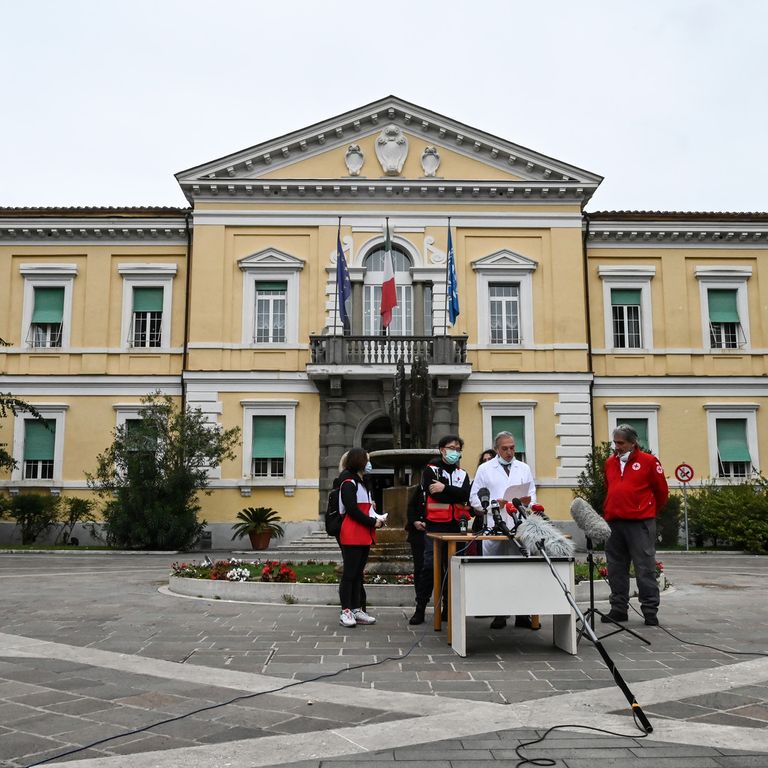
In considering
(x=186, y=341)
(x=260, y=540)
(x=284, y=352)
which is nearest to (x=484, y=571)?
(x=260, y=540)

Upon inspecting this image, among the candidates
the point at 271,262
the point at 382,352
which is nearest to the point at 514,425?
the point at 382,352

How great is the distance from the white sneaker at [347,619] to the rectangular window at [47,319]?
68.9 ft

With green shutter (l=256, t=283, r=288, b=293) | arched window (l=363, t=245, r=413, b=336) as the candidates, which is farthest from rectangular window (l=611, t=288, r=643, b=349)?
green shutter (l=256, t=283, r=288, b=293)

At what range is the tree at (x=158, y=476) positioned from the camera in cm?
2227

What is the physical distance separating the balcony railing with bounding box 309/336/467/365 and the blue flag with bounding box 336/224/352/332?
72 cm

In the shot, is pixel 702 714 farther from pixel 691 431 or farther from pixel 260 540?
pixel 691 431

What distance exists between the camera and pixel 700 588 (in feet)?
41.7

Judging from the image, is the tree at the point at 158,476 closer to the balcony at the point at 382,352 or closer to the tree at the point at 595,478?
the balcony at the point at 382,352

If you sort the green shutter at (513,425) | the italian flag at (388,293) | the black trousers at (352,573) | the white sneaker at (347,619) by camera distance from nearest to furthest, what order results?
the white sneaker at (347,619)
the black trousers at (352,573)
the italian flag at (388,293)
the green shutter at (513,425)

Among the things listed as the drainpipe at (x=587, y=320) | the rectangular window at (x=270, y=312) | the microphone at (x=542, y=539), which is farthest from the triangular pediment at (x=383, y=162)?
the microphone at (x=542, y=539)

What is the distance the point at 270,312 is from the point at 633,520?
18.7 meters

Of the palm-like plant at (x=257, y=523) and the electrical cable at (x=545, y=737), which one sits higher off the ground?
the palm-like plant at (x=257, y=523)

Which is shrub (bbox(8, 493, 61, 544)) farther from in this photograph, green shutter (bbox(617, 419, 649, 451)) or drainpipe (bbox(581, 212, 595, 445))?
green shutter (bbox(617, 419, 649, 451))

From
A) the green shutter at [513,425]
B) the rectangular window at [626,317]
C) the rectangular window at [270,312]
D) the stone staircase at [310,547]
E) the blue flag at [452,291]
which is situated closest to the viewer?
the stone staircase at [310,547]
